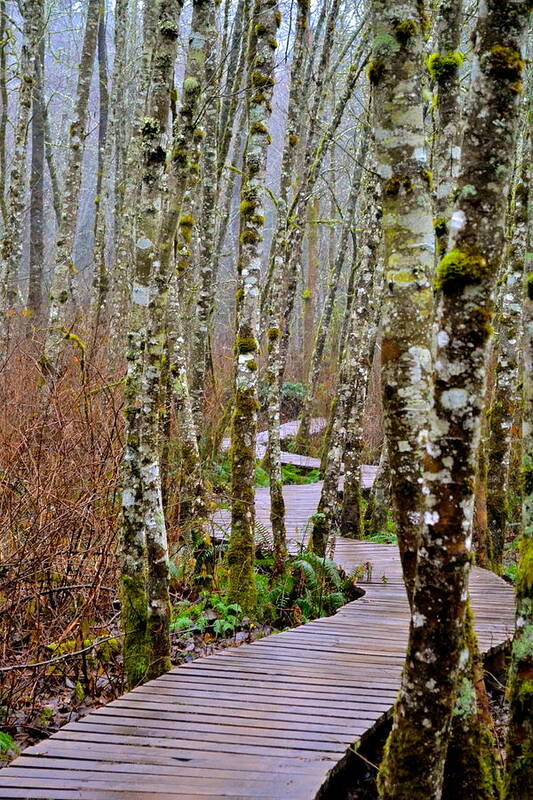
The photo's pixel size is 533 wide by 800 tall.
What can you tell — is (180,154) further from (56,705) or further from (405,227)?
(56,705)

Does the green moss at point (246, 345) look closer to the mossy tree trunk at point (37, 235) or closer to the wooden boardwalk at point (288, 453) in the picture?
the wooden boardwalk at point (288, 453)

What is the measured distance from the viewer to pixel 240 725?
4.05 metres

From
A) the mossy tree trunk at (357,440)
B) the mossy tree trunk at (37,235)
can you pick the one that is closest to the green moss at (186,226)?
the mossy tree trunk at (357,440)

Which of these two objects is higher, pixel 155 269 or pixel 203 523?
pixel 155 269

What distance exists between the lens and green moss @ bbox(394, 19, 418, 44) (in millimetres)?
3279

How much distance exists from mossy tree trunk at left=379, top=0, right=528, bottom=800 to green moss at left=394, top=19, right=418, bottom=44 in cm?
73

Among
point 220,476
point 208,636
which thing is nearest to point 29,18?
point 220,476

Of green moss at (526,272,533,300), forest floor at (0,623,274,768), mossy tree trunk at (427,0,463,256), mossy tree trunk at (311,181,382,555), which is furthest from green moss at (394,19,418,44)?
mossy tree trunk at (311,181,382,555)

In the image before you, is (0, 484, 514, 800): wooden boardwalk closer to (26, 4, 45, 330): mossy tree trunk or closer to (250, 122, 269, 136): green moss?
(250, 122, 269, 136): green moss

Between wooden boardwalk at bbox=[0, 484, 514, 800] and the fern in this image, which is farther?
the fern

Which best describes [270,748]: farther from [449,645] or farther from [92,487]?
[92,487]

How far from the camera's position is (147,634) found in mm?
4977

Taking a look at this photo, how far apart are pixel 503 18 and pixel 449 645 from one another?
7.24 ft

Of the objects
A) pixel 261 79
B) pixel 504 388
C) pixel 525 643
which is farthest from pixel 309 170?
pixel 525 643
